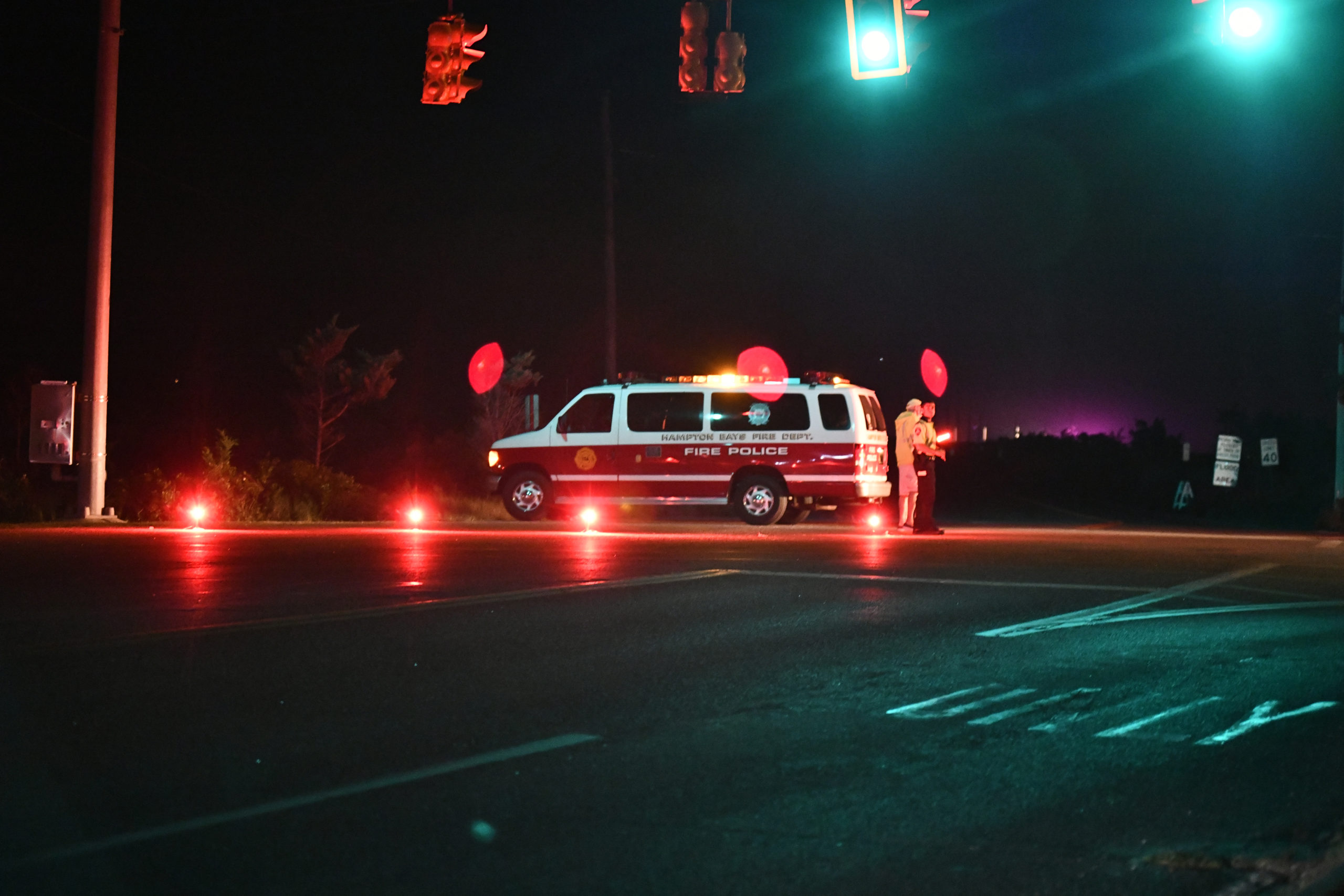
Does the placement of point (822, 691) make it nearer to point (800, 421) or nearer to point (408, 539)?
point (408, 539)

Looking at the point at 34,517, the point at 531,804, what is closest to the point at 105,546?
the point at 34,517

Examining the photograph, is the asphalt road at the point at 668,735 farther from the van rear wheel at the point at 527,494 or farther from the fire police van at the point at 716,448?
the van rear wheel at the point at 527,494

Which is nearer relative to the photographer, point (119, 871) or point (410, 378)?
point (119, 871)

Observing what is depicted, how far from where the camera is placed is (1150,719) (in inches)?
267

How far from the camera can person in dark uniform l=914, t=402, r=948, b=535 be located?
1903 centimetres

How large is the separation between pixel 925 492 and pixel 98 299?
43.0ft

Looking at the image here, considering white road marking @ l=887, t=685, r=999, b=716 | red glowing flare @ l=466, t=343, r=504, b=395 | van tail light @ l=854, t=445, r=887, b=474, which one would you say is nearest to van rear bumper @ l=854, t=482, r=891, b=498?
van tail light @ l=854, t=445, r=887, b=474

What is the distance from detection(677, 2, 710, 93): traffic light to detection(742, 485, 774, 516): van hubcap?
7.34 m

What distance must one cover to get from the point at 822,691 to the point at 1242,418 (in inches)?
3092

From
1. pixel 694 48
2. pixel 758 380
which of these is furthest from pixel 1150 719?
pixel 758 380

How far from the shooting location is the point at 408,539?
59.2 ft

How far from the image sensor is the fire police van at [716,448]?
2061cm

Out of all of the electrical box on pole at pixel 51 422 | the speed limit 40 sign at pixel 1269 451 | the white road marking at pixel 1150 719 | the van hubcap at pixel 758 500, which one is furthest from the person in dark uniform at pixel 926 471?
the speed limit 40 sign at pixel 1269 451

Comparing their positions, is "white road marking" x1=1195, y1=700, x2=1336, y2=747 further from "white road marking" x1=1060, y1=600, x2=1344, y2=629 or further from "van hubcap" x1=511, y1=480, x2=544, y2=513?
"van hubcap" x1=511, y1=480, x2=544, y2=513
